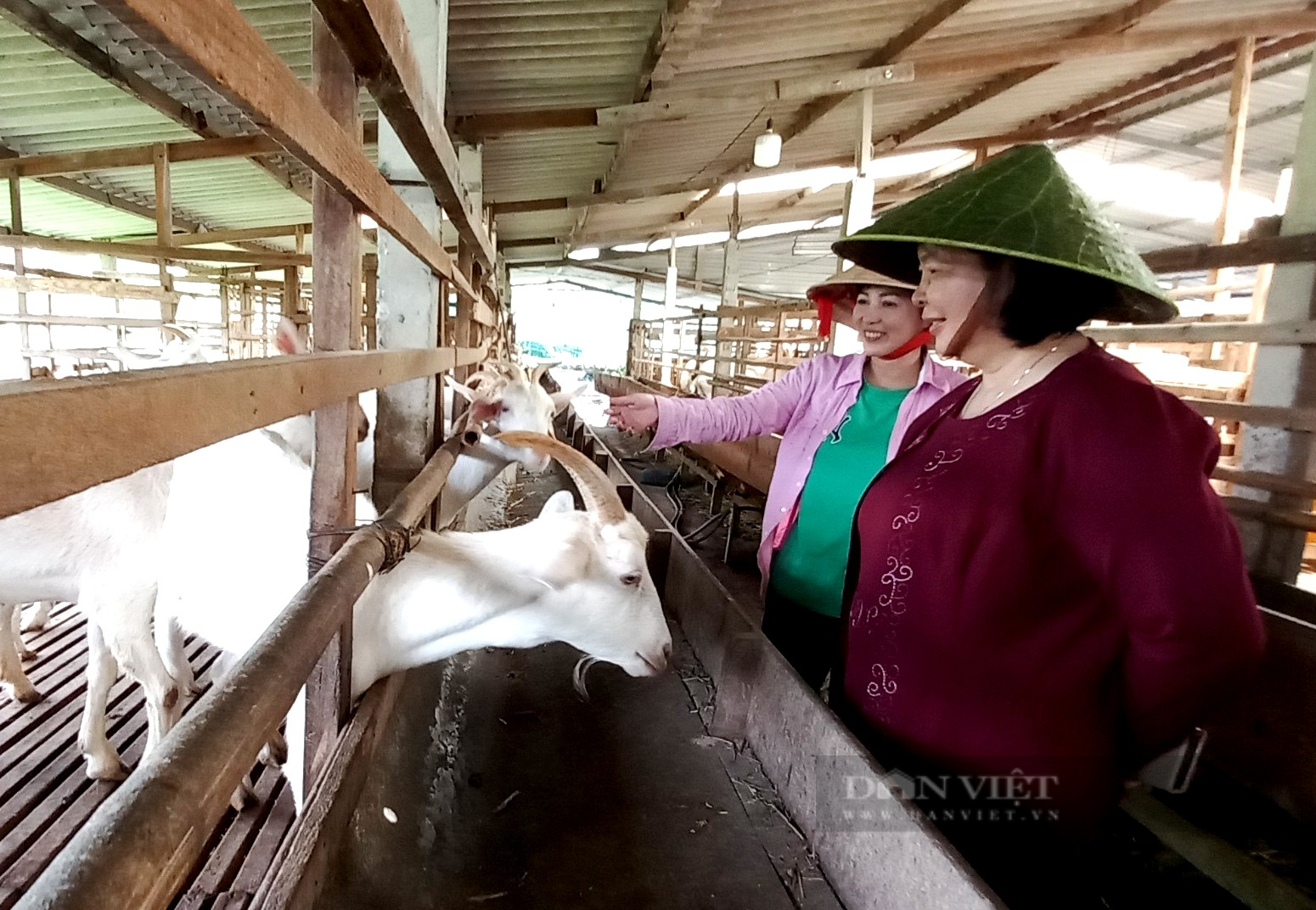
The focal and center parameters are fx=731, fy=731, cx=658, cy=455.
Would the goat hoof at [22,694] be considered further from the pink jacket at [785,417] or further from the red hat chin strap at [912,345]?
the red hat chin strap at [912,345]

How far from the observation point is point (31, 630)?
402 centimetres

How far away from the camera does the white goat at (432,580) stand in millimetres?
1964

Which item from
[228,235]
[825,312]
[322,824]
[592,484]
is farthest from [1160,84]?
[322,824]

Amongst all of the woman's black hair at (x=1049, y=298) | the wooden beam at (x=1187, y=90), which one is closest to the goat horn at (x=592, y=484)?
the woman's black hair at (x=1049, y=298)

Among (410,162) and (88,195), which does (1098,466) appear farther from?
(88,195)

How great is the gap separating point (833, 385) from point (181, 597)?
2.31 metres

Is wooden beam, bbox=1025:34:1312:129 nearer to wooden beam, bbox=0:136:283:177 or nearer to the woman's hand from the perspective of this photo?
the woman's hand

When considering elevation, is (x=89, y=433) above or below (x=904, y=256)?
below

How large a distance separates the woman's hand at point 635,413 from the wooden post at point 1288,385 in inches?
93.6

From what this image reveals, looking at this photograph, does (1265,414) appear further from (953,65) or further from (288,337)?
(953,65)

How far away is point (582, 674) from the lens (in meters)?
2.88

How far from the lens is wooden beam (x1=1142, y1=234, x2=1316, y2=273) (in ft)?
8.49

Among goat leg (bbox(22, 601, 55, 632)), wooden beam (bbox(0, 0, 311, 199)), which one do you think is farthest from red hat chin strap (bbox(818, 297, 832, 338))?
goat leg (bbox(22, 601, 55, 632))

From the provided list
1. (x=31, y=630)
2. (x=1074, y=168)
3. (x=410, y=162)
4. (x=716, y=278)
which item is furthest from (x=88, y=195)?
(x=716, y=278)
